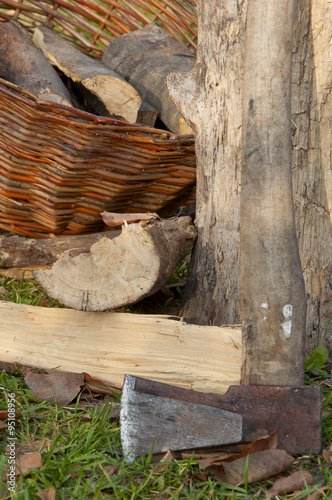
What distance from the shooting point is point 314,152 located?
1849 mm

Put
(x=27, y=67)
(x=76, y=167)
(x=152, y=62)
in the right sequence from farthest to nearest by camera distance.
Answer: (x=152, y=62) < (x=27, y=67) < (x=76, y=167)

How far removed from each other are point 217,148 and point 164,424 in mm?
1027

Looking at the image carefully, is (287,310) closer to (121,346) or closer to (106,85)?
(121,346)

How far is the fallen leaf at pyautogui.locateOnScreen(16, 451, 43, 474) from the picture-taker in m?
1.35

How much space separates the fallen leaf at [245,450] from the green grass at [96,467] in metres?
0.04

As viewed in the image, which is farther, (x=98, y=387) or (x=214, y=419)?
(x=98, y=387)

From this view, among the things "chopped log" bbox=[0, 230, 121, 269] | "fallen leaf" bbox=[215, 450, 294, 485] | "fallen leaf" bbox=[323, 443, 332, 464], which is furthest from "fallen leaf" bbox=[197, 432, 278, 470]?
"chopped log" bbox=[0, 230, 121, 269]

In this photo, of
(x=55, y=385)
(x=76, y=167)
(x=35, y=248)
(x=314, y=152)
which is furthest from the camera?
(x=35, y=248)

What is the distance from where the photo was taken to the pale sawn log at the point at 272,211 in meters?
1.49

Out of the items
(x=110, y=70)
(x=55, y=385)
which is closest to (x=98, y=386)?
(x=55, y=385)

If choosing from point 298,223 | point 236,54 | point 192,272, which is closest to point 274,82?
point 236,54

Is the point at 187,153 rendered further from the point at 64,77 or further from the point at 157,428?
the point at 64,77

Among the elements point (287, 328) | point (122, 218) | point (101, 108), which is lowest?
point (287, 328)

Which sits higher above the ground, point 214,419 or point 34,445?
point 214,419
